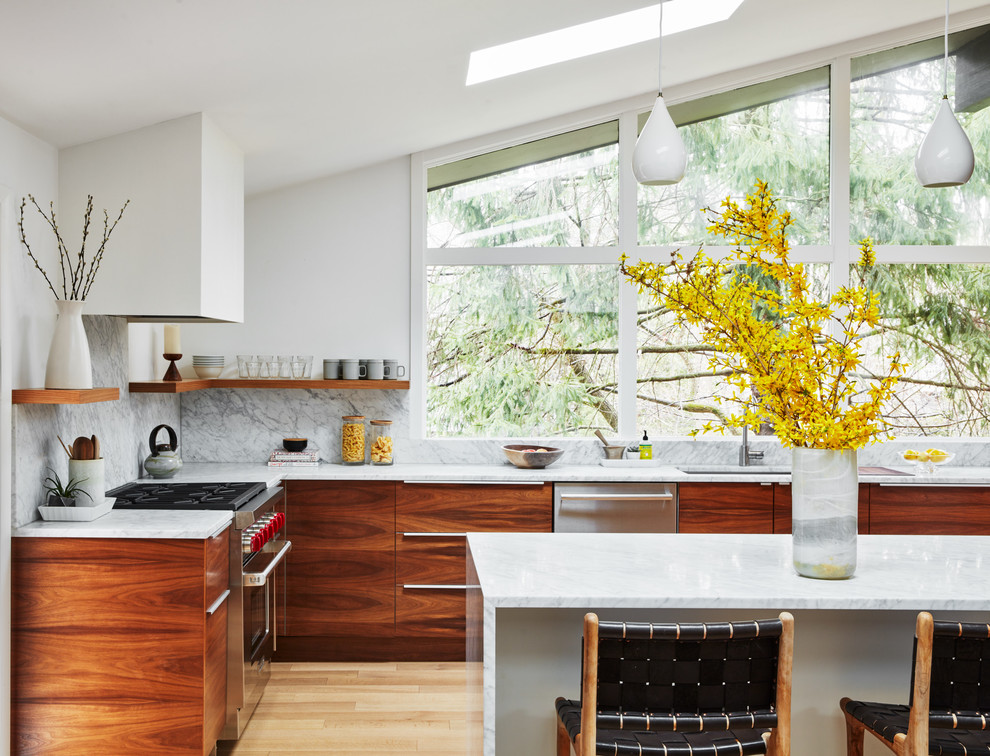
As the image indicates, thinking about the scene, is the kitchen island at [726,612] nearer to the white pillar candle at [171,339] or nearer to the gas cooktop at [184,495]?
the gas cooktop at [184,495]

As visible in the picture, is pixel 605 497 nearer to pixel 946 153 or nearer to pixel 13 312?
pixel 946 153

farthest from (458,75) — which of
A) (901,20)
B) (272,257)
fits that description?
(901,20)

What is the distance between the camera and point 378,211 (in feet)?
15.6

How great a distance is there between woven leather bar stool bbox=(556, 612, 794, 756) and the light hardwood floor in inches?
64.4

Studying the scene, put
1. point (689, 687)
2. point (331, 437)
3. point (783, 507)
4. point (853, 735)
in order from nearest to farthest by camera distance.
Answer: point (689, 687) → point (853, 735) → point (783, 507) → point (331, 437)

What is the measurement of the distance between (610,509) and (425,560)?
0.99 metres

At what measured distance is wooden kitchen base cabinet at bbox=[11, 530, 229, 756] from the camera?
2.74 m

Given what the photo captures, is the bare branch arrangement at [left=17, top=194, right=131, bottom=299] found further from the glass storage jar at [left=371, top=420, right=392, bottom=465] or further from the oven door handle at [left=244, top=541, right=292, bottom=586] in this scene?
the glass storage jar at [left=371, top=420, right=392, bottom=465]

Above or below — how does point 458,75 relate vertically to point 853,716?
above

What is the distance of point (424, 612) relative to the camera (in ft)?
13.7

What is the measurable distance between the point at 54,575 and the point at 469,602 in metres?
1.45

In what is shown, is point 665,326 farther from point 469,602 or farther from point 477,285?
point 469,602

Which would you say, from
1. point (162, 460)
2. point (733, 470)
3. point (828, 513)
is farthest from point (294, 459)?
point (828, 513)

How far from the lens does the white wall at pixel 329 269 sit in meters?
4.73
